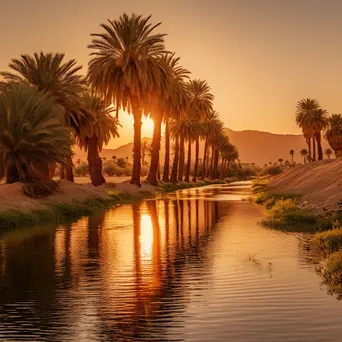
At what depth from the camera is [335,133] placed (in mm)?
93938

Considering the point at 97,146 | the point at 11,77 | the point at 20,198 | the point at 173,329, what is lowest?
the point at 173,329

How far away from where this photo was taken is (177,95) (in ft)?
223

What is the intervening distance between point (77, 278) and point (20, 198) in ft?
55.9

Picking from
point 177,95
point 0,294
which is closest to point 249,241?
point 0,294

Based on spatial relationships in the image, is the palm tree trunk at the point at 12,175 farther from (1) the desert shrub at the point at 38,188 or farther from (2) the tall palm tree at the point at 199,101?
(2) the tall palm tree at the point at 199,101

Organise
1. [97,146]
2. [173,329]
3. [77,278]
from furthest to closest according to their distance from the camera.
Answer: [97,146] < [77,278] < [173,329]

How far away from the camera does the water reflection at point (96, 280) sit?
888cm

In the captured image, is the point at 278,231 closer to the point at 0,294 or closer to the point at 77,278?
the point at 77,278

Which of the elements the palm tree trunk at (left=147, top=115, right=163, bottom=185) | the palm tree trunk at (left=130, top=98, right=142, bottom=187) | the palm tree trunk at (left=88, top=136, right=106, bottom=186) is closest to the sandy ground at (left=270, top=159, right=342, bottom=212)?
the palm tree trunk at (left=130, top=98, right=142, bottom=187)

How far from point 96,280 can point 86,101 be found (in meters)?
39.7

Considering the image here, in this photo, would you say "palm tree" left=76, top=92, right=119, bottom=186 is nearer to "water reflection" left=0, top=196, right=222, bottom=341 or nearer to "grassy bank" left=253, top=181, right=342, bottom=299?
"grassy bank" left=253, top=181, right=342, bottom=299

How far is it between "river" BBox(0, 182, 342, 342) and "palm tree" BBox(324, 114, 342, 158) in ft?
250

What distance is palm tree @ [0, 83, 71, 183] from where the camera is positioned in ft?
101

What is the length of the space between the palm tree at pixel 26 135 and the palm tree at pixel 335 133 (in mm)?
69520
